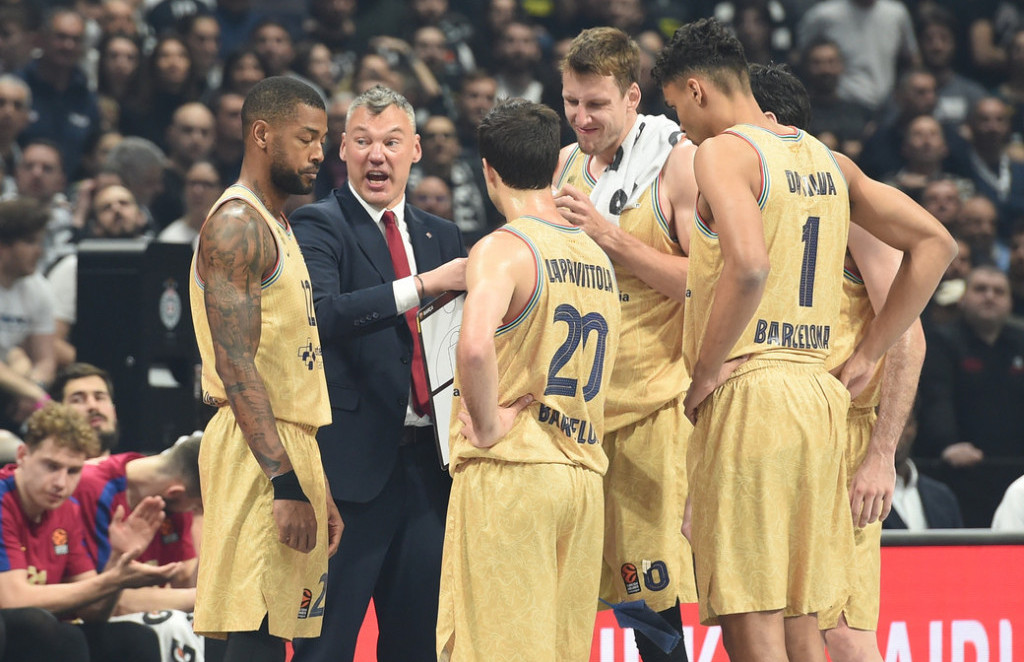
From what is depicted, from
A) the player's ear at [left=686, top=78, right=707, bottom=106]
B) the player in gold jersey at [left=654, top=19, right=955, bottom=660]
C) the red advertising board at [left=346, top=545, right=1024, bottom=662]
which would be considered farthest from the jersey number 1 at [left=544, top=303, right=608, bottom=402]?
the red advertising board at [left=346, top=545, right=1024, bottom=662]

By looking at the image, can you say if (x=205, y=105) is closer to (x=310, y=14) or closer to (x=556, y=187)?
(x=310, y=14)

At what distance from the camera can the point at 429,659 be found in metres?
4.54

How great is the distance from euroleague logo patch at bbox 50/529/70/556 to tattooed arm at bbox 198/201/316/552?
2.59m

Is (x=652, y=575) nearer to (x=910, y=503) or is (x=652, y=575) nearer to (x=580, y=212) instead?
(x=580, y=212)

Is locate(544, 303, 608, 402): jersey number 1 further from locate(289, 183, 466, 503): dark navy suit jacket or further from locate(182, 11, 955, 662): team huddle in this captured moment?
locate(289, 183, 466, 503): dark navy suit jacket

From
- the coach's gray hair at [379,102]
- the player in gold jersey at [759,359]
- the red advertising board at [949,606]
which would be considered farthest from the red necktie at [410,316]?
the red advertising board at [949,606]

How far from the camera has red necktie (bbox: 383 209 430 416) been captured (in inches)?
182

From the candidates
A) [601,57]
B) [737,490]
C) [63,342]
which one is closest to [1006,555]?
[737,490]

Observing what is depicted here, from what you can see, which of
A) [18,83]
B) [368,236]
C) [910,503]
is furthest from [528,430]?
[18,83]

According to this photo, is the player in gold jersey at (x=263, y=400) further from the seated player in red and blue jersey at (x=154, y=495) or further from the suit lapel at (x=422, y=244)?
the seated player in red and blue jersey at (x=154, y=495)

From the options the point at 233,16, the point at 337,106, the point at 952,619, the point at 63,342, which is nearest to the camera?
the point at 952,619

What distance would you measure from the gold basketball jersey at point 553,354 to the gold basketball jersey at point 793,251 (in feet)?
1.08

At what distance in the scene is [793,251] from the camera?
13.0 ft

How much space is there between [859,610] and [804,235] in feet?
4.46
